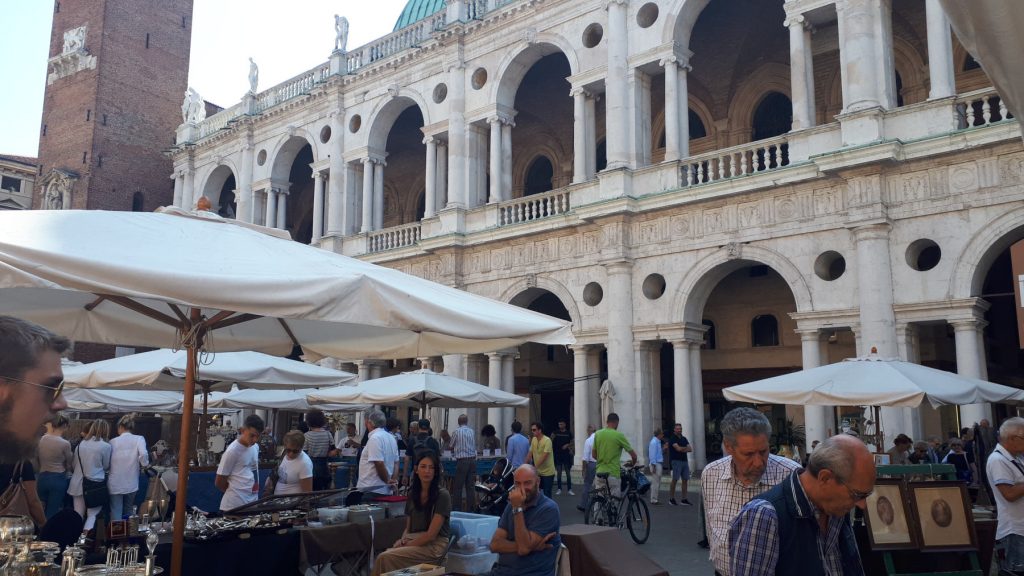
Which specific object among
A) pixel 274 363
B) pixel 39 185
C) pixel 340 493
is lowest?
pixel 340 493

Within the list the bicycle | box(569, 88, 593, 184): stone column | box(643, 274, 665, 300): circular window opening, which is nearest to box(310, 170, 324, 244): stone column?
box(569, 88, 593, 184): stone column

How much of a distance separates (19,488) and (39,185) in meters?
38.8

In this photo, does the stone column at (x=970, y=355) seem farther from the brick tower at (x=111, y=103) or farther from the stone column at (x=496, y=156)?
the brick tower at (x=111, y=103)

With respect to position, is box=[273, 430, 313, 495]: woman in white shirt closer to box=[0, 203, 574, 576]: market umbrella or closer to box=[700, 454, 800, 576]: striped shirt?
box=[0, 203, 574, 576]: market umbrella

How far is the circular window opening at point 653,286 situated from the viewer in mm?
19391

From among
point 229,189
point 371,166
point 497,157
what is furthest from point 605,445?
point 229,189

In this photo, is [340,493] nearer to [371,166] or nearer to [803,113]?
[803,113]

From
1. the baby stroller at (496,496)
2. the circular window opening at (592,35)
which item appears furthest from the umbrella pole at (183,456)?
the circular window opening at (592,35)

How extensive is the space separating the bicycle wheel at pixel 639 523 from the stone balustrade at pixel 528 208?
33.3 ft

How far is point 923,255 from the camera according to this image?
658 inches

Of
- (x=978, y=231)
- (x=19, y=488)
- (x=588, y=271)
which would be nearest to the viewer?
(x=19, y=488)

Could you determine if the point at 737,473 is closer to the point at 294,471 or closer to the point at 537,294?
the point at 294,471

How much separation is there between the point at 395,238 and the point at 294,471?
58.4ft

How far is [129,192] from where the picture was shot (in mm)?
36594
